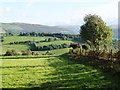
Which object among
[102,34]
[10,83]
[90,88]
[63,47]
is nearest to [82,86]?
[90,88]

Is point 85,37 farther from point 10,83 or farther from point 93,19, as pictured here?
point 10,83

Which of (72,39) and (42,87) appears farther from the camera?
(72,39)

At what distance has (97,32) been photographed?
7356cm

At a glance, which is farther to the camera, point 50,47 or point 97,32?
point 50,47

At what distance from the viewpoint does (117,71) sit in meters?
27.8

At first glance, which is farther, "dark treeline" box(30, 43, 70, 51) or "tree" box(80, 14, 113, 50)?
"dark treeline" box(30, 43, 70, 51)

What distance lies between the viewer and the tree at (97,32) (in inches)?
2916

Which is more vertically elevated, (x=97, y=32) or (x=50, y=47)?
(x=97, y=32)

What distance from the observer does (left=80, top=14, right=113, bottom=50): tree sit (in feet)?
243

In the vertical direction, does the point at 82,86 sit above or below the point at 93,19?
below

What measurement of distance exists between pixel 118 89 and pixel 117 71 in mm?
8115

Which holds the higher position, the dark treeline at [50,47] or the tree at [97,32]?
the tree at [97,32]

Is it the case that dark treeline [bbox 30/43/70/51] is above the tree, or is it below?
below

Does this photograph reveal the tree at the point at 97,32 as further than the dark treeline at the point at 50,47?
No
